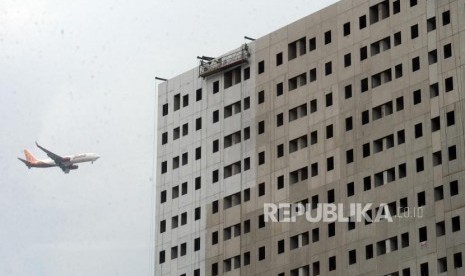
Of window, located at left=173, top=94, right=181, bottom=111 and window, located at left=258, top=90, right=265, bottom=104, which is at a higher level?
window, located at left=173, top=94, right=181, bottom=111

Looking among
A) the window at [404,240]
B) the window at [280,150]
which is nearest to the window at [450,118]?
the window at [404,240]

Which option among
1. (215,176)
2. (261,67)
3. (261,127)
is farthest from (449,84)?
(215,176)

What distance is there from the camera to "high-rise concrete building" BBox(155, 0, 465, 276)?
365 ft

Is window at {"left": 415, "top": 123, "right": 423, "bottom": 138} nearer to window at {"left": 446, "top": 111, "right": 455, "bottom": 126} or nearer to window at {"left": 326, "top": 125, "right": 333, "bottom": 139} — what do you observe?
window at {"left": 446, "top": 111, "right": 455, "bottom": 126}

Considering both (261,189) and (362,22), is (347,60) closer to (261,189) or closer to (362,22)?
(362,22)

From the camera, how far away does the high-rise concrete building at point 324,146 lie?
111250 millimetres

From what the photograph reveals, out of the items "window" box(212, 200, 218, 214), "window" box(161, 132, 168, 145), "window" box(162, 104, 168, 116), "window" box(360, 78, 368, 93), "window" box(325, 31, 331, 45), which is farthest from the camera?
"window" box(162, 104, 168, 116)

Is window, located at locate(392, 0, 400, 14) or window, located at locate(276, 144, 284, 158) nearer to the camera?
window, located at locate(392, 0, 400, 14)

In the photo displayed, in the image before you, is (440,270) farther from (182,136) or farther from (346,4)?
(182,136)

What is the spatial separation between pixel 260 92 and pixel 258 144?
137 inches

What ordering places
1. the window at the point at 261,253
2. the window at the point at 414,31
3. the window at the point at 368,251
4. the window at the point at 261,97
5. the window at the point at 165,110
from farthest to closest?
the window at the point at 165,110
the window at the point at 261,97
the window at the point at 261,253
the window at the point at 414,31
the window at the point at 368,251

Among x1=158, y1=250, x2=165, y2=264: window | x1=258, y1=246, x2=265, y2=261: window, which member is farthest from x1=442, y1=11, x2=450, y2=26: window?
x1=158, y1=250, x2=165, y2=264: window

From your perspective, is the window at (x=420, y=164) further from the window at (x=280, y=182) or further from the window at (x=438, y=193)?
the window at (x=280, y=182)

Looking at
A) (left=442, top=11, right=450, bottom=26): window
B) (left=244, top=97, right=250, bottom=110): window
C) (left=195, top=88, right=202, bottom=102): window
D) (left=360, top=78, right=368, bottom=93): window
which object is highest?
(left=195, top=88, right=202, bottom=102): window
